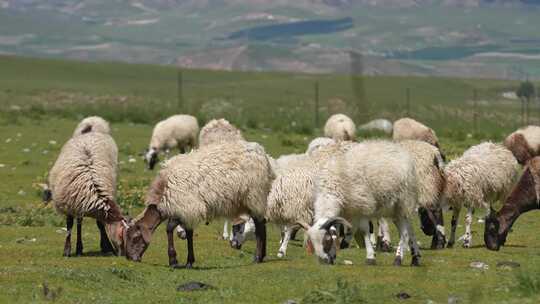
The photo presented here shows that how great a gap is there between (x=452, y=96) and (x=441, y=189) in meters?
107

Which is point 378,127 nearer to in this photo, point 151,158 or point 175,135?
point 175,135

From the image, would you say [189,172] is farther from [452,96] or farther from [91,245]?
[452,96]

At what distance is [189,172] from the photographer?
19094 millimetres

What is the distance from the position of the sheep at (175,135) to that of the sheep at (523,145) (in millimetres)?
12144

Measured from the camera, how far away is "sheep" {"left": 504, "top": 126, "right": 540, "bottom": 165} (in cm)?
3256

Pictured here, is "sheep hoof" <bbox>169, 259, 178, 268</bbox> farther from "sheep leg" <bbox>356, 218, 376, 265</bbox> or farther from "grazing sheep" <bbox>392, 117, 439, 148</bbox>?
"grazing sheep" <bbox>392, 117, 439, 148</bbox>

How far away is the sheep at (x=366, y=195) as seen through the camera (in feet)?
59.8

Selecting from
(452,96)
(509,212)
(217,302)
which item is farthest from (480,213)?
(452,96)

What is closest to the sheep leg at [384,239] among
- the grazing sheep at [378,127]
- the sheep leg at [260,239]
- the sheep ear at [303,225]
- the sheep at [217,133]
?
the sheep ear at [303,225]

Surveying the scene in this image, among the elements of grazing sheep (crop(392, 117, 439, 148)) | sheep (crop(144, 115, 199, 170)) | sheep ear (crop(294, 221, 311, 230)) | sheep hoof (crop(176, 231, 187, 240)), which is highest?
sheep ear (crop(294, 221, 311, 230))

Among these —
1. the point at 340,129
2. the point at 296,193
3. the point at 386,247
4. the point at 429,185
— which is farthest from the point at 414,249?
the point at 340,129

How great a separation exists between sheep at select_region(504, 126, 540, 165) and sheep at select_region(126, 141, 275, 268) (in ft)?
49.0

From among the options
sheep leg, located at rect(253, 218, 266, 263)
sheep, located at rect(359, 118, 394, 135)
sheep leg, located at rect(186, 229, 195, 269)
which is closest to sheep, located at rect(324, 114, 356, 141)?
sheep, located at rect(359, 118, 394, 135)

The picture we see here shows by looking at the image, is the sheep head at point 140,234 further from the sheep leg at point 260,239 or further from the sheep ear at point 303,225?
the sheep ear at point 303,225
